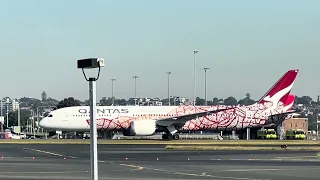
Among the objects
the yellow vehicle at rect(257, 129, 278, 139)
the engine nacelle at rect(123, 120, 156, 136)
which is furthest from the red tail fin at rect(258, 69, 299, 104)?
the engine nacelle at rect(123, 120, 156, 136)

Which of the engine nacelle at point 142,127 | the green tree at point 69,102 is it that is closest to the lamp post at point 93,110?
the engine nacelle at point 142,127

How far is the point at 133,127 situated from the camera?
65.4m

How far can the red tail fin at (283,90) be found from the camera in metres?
72.0

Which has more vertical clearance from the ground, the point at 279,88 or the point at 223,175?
the point at 279,88

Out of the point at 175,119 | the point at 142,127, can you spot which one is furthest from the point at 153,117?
the point at 142,127

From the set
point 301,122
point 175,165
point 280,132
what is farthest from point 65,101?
point 175,165

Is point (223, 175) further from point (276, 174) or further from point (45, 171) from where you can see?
point (45, 171)

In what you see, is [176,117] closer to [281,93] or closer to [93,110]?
[281,93]

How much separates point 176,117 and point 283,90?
12.7 meters

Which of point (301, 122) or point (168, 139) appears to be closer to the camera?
point (168, 139)

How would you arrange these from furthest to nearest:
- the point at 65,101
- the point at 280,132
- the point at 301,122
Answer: the point at 65,101 → the point at 301,122 → the point at 280,132

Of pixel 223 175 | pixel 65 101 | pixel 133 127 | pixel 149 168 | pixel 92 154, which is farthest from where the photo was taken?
pixel 65 101

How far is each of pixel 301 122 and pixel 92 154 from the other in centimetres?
12431

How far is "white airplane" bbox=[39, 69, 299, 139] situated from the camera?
6769cm
